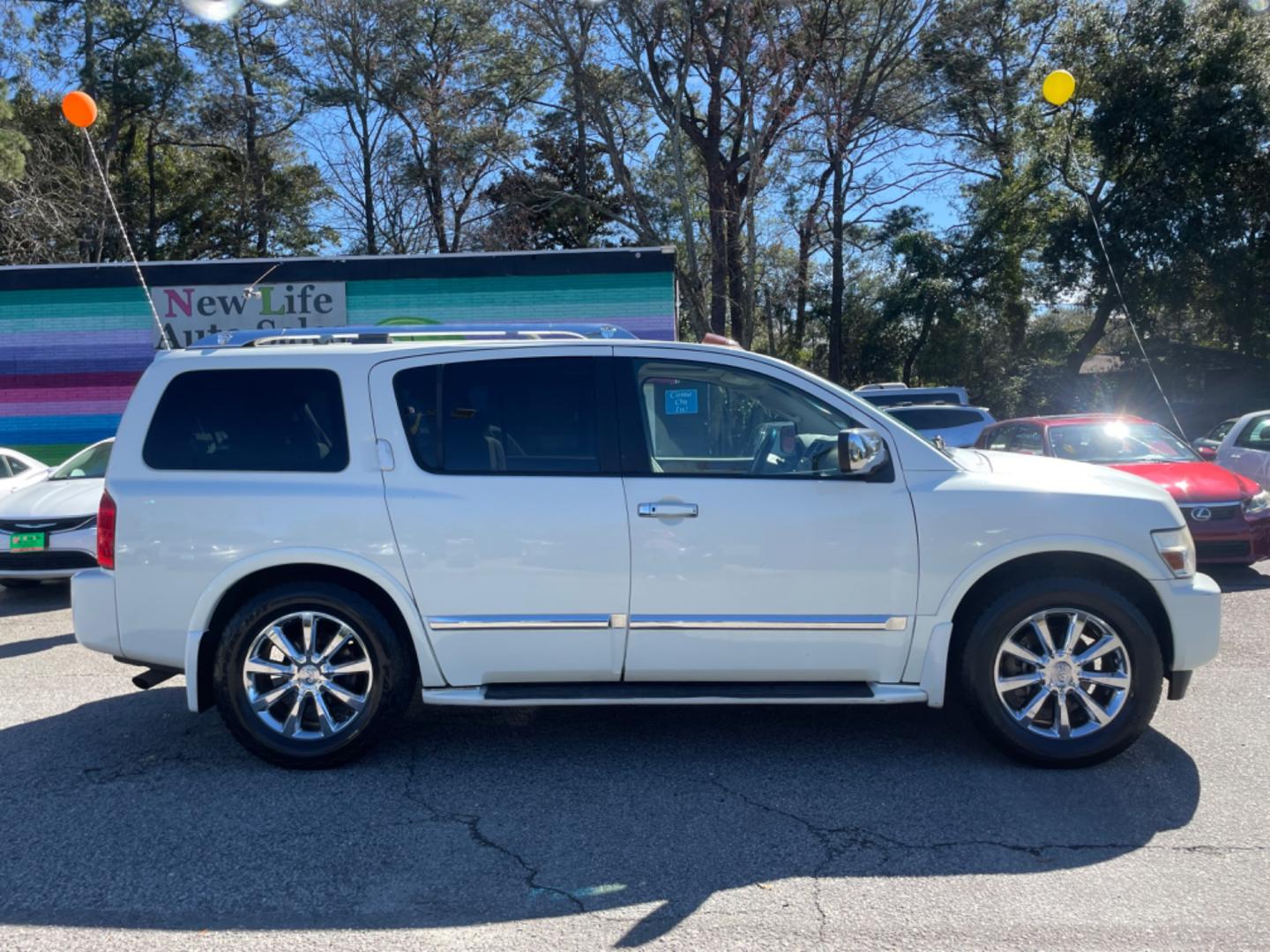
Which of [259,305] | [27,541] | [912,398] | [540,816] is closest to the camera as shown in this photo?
[540,816]

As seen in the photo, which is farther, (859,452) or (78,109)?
(78,109)

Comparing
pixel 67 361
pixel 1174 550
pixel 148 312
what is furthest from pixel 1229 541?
pixel 67 361

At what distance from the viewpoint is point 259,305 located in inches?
645

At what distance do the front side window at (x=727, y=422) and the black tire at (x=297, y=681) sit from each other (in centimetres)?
147

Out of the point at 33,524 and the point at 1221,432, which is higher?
the point at 1221,432

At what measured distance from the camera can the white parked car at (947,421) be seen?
15.7m

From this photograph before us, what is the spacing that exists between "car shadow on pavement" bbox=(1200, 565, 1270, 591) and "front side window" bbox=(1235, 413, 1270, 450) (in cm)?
334

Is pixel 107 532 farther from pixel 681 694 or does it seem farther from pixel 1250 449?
pixel 1250 449

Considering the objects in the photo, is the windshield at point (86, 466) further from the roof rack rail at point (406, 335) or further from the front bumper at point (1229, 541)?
the front bumper at point (1229, 541)

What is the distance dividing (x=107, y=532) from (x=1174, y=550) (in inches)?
191

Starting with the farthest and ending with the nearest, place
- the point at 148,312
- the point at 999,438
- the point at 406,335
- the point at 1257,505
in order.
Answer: the point at 148,312, the point at 999,438, the point at 1257,505, the point at 406,335

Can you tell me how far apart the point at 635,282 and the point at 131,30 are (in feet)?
65.3

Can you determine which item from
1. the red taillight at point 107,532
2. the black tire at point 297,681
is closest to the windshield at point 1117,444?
the black tire at point 297,681

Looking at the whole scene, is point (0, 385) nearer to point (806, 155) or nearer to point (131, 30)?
point (131, 30)
